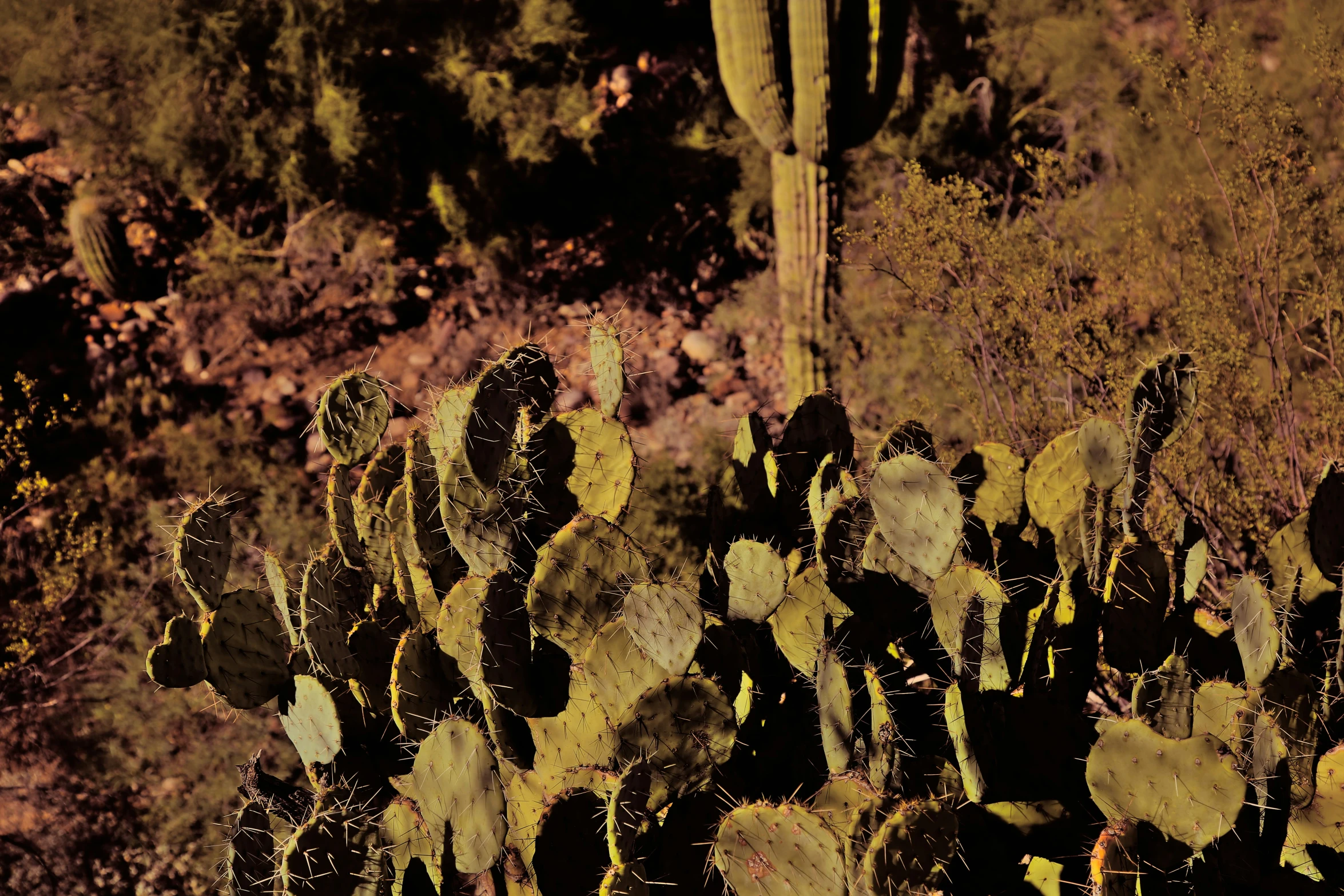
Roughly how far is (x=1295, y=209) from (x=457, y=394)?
4196mm

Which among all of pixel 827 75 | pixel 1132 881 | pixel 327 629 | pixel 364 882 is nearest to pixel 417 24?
pixel 827 75

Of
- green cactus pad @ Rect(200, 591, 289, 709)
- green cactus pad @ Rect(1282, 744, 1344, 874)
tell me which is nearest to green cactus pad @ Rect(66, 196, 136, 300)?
green cactus pad @ Rect(200, 591, 289, 709)

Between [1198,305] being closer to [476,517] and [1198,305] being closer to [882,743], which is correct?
[882,743]

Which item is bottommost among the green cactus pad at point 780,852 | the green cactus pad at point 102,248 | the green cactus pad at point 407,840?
the green cactus pad at point 102,248

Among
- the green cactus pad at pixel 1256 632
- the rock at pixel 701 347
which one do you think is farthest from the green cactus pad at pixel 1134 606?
the rock at pixel 701 347

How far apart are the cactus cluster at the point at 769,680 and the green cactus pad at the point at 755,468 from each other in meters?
0.01

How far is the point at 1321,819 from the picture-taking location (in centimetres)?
211

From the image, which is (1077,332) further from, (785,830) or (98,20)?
(98,20)

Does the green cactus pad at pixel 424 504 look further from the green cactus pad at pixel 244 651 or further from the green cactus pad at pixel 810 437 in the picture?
the green cactus pad at pixel 810 437

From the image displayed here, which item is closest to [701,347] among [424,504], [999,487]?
[999,487]

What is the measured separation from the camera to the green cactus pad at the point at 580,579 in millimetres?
2049

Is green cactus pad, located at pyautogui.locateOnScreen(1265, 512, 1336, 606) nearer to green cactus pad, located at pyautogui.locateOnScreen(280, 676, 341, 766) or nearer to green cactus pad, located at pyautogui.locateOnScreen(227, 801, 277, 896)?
green cactus pad, located at pyautogui.locateOnScreen(280, 676, 341, 766)

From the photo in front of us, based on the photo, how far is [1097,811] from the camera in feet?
7.27

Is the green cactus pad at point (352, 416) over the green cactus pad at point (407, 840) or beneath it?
over
